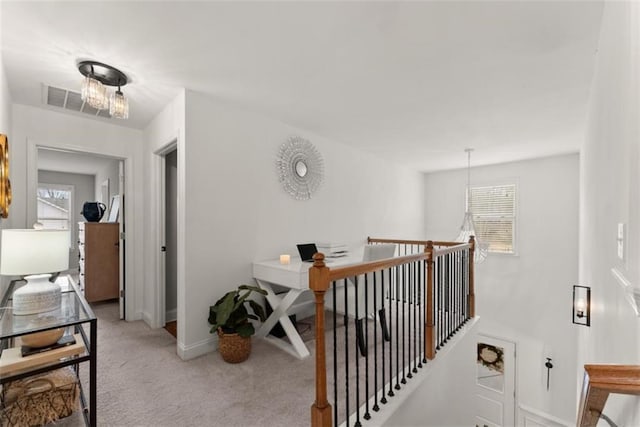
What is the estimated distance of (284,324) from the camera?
2682mm

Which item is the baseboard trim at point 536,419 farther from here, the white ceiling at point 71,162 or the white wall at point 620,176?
the white ceiling at point 71,162

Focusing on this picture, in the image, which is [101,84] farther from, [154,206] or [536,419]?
[536,419]

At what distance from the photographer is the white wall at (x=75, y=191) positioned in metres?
6.07

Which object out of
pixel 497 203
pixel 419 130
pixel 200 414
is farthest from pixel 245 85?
pixel 497 203

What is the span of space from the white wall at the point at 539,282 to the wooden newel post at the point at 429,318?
3.72 m

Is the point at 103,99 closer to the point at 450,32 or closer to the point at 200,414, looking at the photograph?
the point at 200,414

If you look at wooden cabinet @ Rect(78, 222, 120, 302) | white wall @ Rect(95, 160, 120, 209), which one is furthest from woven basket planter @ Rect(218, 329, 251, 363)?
white wall @ Rect(95, 160, 120, 209)

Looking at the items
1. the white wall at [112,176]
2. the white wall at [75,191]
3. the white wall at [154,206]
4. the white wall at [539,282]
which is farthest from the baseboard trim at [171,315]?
the white wall at [539,282]

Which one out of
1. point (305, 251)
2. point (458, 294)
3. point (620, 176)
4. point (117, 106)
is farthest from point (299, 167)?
point (620, 176)

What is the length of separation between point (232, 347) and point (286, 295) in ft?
1.97

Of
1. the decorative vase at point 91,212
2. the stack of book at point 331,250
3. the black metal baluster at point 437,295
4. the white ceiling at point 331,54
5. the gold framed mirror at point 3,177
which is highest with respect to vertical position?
the white ceiling at point 331,54

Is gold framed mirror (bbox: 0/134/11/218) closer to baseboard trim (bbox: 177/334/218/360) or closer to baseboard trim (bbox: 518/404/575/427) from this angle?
baseboard trim (bbox: 177/334/218/360)

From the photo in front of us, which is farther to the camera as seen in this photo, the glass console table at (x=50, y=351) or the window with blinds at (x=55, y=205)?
the window with blinds at (x=55, y=205)

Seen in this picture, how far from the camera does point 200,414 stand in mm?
1823
